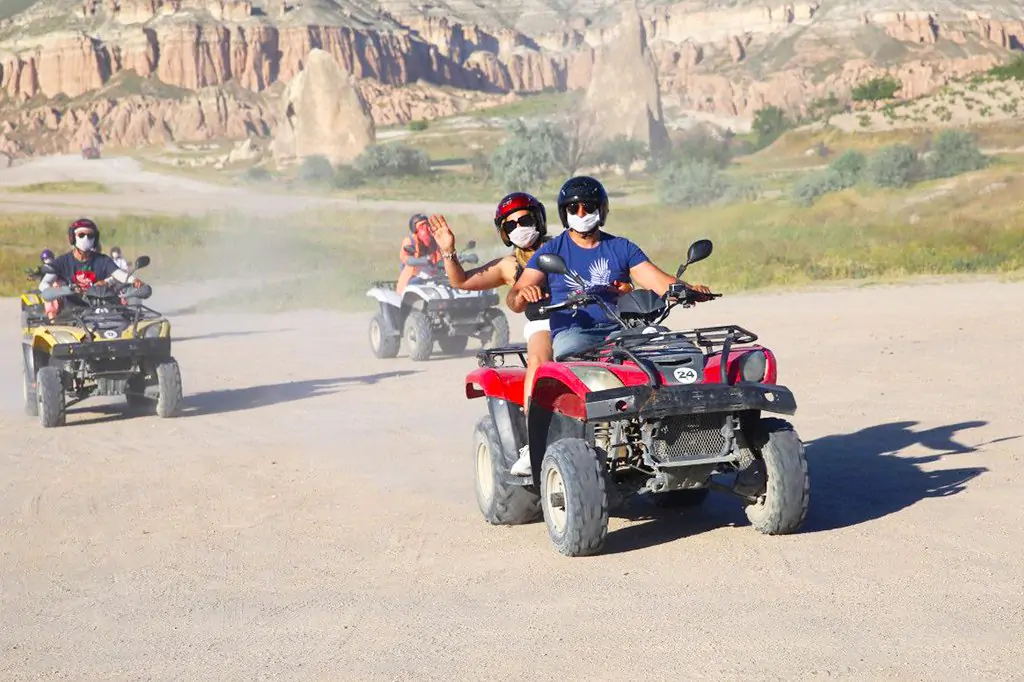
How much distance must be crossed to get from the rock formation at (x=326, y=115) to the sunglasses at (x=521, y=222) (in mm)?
96835

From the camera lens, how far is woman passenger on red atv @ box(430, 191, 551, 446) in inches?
325

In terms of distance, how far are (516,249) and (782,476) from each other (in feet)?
6.99

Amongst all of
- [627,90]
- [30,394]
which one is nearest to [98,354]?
[30,394]

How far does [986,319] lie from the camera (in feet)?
65.2

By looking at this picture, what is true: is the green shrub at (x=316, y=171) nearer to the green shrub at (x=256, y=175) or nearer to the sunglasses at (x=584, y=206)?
the green shrub at (x=256, y=175)

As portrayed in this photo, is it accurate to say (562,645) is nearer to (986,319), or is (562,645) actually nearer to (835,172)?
(986,319)

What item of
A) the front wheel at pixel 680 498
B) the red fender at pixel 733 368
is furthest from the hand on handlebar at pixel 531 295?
the front wheel at pixel 680 498

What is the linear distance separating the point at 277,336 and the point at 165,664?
693 inches

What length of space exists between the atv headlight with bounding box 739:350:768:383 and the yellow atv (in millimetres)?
7745

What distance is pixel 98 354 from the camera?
47.0ft

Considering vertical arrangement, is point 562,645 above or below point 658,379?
below

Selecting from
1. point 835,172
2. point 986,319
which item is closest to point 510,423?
point 986,319

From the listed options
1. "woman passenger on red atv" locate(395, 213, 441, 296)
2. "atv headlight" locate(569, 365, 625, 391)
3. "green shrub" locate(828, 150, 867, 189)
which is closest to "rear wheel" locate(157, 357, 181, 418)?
"woman passenger on red atv" locate(395, 213, 441, 296)

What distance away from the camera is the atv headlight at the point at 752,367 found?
776cm
